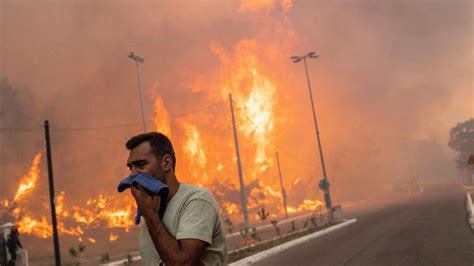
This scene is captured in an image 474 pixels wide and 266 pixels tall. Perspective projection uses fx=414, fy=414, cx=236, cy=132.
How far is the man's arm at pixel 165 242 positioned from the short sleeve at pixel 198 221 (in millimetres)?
26

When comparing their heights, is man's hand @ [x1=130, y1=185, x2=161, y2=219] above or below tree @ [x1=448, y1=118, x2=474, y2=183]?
below

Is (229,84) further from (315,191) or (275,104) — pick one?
(315,191)

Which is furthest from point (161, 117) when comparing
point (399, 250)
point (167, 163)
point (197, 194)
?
point (197, 194)

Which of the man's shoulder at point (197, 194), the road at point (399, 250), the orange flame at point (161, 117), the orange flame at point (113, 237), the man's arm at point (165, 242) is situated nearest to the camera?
the man's arm at point (165, 242)

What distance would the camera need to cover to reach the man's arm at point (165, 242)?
1.74m

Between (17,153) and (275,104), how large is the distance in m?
35.2

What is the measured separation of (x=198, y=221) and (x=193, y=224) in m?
0.03

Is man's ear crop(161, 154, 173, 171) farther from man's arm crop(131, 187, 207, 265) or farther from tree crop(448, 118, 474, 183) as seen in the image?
tree crop(448, 118, 474, 183)

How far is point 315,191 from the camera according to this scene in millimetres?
79000

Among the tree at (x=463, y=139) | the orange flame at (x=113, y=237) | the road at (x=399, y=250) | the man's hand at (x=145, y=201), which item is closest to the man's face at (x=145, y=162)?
the man's hand at (x=145, y=201)

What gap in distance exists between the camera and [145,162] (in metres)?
1.89

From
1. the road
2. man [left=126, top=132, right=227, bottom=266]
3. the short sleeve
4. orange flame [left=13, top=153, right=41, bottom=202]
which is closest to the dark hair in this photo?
man [left=126, top=132, right=227, bottom=266]

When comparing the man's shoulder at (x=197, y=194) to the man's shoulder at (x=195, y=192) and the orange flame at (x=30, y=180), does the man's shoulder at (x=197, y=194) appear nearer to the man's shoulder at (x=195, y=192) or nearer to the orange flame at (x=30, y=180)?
the man's shoulder at (x=195, y=192)

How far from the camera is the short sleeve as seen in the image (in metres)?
1.75
